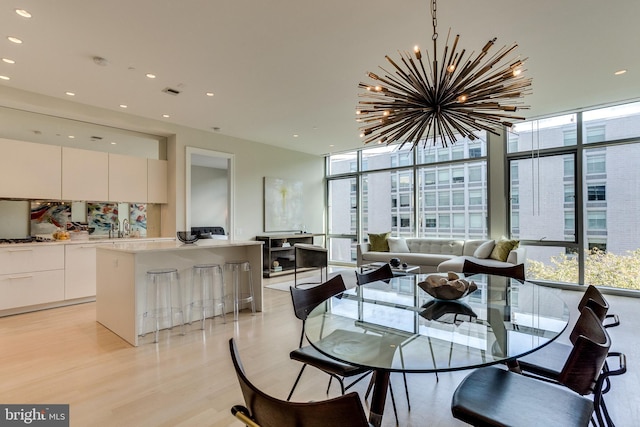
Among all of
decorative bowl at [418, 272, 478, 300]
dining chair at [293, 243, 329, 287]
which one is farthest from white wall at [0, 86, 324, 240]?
decorative bowl at [418, 272, 478, 300]

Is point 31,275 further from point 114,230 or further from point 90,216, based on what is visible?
point 114,230

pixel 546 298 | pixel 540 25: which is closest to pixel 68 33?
pixel 540 25

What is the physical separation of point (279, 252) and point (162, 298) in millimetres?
3889

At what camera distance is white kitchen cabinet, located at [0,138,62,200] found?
4.26 m

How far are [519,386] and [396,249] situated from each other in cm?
525

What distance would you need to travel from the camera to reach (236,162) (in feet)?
22.2

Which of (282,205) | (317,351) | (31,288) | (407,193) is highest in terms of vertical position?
(407,193)

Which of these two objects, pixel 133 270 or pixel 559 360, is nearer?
pixel 559 360

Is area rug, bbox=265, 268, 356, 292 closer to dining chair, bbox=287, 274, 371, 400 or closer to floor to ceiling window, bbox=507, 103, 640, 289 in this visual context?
dining chair, bbox=287, 274, 371, 400

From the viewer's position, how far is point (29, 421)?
2074mm

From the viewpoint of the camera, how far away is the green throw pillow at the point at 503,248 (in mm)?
5475

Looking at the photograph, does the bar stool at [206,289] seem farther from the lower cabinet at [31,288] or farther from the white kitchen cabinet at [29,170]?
the white kitchen cabinet at [29,170]

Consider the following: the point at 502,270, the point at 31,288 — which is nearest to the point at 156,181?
the point at 31,288

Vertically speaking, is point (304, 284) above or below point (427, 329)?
below
